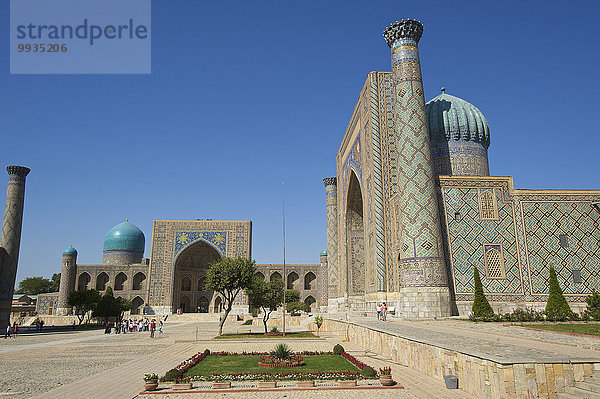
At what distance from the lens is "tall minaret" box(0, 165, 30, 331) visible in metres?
24.8

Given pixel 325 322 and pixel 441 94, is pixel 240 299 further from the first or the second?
pixel 441 94

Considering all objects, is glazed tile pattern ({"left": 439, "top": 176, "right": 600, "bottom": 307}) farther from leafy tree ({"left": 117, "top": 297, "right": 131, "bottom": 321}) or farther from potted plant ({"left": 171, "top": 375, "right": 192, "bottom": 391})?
leafy tree ({"left": 117, "top": 297, "right": 131, "bottom": 321})

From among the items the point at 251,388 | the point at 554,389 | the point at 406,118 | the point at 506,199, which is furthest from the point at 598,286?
the point at 251,388

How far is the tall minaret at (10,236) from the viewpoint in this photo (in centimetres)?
2481

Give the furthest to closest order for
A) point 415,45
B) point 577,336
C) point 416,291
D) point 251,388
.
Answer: point 415,45
point 416,291
point 577,336
point 251,388

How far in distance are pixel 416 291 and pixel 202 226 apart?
27340mm

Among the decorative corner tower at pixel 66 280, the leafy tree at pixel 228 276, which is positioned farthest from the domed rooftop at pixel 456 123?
the decorative corner tower at pixel 66 280

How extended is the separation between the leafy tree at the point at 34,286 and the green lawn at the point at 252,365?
6333 cm

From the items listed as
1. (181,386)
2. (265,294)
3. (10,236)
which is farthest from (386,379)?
(10,236)

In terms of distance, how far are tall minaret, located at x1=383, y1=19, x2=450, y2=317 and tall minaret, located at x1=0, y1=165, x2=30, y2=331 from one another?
21.9m

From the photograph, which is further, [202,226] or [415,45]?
[202,226]

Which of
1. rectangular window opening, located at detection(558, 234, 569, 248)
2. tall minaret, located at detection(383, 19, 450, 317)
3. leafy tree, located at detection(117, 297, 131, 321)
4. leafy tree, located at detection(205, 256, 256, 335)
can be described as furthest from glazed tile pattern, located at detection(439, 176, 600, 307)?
leafy tree, located at detection(117, 297, 131, 321)

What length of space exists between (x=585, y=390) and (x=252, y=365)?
5606mm

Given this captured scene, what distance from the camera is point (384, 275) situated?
18188mm
